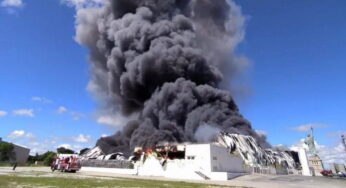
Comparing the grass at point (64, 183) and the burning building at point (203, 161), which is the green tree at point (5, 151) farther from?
the grass at point (64, 183)

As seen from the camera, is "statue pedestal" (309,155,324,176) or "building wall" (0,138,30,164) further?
"building wall" (0,138,30,164)

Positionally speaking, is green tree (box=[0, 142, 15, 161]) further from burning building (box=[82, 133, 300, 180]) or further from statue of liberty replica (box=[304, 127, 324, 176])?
statue of liberty replica (box=[304, 127, 324, 176])

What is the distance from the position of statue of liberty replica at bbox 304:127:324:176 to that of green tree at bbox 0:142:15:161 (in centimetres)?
9549

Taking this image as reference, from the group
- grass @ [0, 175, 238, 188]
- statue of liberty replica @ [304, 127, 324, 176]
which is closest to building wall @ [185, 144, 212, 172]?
grass @ [0, 175, 238, 188]

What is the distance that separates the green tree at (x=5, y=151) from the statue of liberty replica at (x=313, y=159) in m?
95.5

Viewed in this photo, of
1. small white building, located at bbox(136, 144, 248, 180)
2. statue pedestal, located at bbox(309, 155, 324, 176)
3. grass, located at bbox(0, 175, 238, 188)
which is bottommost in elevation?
grass, located at bbox(0, 175, 238, 188)

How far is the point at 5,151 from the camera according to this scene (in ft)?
319

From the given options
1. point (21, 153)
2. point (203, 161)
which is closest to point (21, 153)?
point (21, 153)

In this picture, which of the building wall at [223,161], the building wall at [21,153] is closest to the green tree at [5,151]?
the building wall at [21,153]

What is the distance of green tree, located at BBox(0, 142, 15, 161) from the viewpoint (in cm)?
9662

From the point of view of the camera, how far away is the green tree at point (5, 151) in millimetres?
96625

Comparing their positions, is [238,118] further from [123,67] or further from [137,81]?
[123,67]

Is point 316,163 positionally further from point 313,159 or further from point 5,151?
point 5,151

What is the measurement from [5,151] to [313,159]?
9851cm
